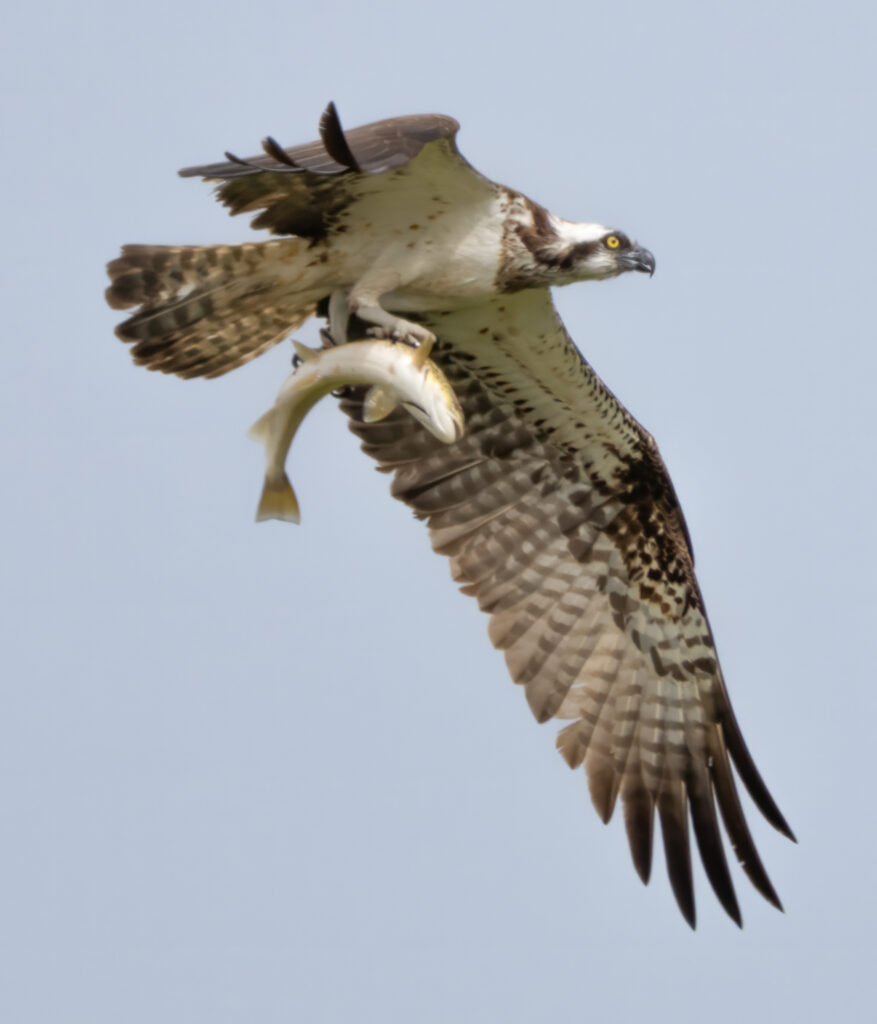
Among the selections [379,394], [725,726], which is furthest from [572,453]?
[379,394]

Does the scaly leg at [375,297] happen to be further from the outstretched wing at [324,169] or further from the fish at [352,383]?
the fish at [352,383]

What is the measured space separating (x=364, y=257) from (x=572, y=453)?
6.23 ft

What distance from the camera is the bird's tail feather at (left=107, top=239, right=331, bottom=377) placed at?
8.34m

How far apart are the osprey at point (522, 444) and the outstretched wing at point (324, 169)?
16 millimetres

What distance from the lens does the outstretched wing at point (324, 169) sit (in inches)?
271

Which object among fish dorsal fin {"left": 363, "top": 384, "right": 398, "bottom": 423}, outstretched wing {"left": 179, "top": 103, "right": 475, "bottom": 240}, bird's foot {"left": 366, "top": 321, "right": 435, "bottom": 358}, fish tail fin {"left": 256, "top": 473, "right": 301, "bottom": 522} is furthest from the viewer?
bird's foot {"left": 366, "top": 321, "right": 435, "bottom": 358}

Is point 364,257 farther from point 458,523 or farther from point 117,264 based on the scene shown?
point 458,523

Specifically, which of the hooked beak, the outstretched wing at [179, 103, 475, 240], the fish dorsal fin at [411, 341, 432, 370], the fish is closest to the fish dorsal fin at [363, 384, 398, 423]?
the fish

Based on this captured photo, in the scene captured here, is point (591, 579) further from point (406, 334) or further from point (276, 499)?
point (276, 499)

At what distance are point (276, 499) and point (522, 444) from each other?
2229 millimetres

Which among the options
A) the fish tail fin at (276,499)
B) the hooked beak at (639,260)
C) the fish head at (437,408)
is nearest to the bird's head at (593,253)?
the hooked beak at (639,260)

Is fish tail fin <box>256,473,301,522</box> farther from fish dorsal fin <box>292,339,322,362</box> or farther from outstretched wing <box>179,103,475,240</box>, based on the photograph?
outstretched wing <box>179,103,475,240</box>

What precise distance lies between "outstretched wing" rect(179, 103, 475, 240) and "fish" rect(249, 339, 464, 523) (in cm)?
64

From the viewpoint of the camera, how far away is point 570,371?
930 cm
